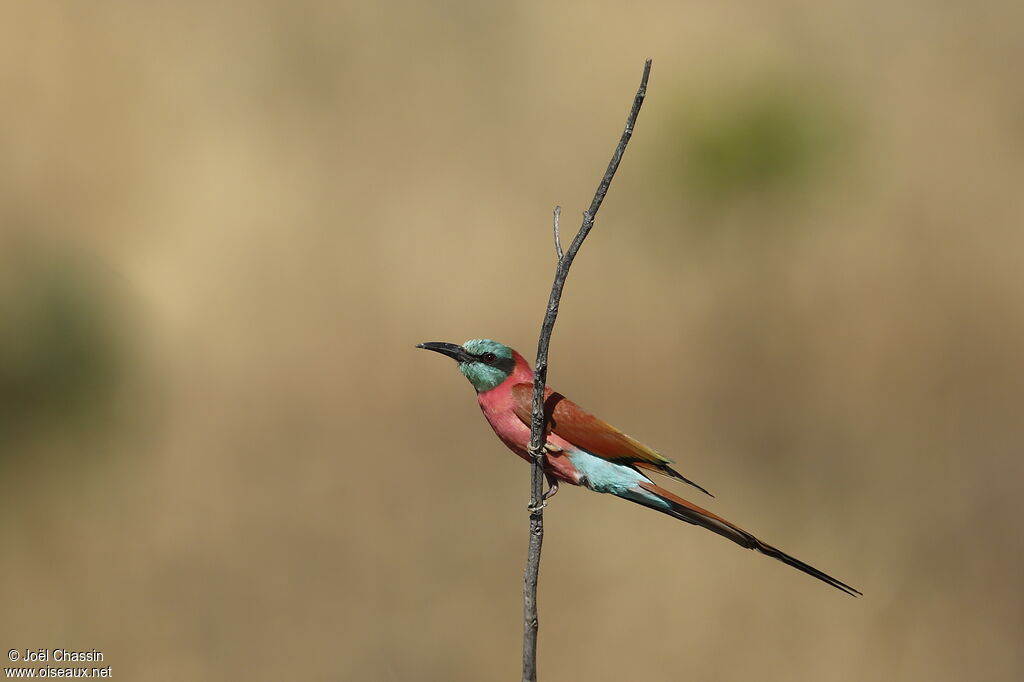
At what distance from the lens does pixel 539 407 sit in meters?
1.79

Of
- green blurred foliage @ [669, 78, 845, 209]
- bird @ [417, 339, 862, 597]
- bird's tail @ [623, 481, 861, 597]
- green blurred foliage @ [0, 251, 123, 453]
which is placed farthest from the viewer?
green blurred foliage @ [669, 78, 845, 209]

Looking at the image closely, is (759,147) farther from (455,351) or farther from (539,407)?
(539,407)

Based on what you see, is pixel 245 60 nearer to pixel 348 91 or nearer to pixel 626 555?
pixel 348 91

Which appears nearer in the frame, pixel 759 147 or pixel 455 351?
pixel 455 351

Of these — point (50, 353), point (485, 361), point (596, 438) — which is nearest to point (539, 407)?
point (596, 438)

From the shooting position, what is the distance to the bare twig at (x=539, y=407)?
1567 mm

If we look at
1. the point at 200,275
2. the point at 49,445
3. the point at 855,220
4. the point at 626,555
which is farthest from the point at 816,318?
the point at 49,445

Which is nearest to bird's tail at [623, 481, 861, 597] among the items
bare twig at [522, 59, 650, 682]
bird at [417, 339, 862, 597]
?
bird at [417, 339, 862, 597]

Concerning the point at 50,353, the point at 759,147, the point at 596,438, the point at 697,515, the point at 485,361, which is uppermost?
the point at 759,147

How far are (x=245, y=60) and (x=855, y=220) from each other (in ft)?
11.2

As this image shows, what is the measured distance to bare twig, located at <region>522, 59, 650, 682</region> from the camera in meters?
1.57

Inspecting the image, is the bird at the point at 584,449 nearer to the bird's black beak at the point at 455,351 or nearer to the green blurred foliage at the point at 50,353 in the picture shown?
the bird's black beak at the point at 455,351

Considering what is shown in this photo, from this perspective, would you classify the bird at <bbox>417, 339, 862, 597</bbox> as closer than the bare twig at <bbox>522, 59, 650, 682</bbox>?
No

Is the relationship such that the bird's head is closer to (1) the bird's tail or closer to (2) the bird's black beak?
(2) the bird's black beak
